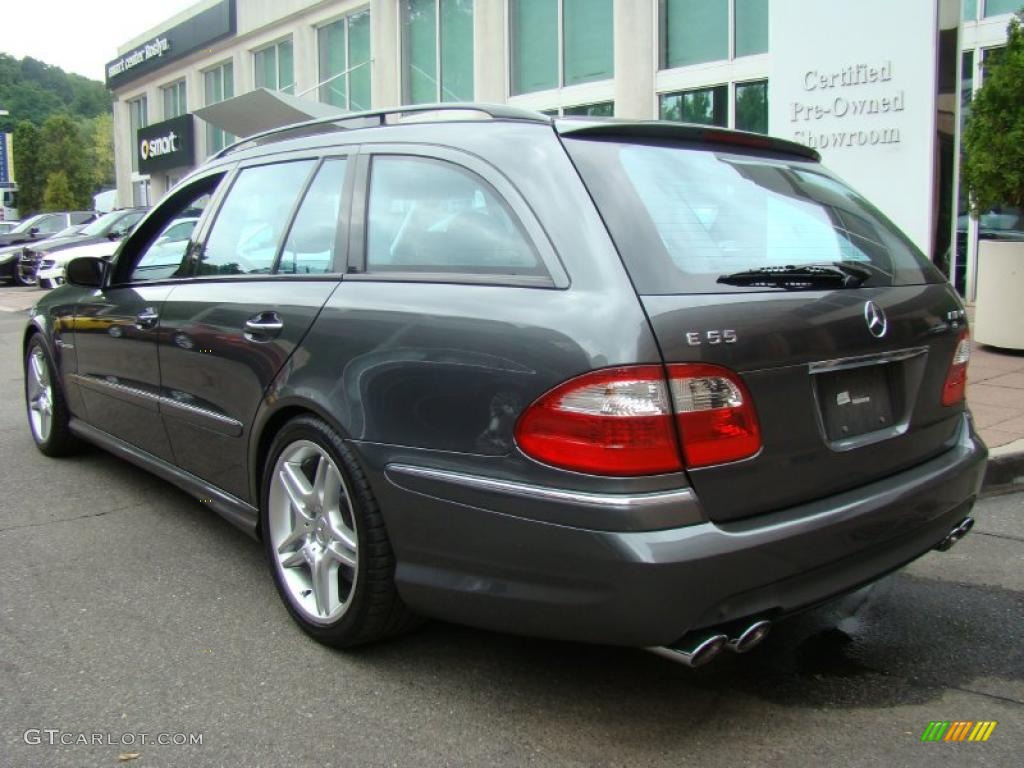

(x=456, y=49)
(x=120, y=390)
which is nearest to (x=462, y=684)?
(x=120, y=390)

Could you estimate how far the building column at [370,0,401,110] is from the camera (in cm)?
1878

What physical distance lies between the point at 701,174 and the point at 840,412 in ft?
2.75

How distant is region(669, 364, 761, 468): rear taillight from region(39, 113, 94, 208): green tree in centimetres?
5789

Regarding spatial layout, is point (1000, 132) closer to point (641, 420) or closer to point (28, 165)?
point (641, 420)

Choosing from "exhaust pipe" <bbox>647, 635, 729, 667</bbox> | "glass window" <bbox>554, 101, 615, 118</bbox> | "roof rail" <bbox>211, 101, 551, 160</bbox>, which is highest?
"glass window" <bbox>554, 101, 615, 118</bbox>

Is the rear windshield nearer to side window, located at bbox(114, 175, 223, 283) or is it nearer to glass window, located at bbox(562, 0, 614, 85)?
side window, located at bbox(114, 175, 223, 283)

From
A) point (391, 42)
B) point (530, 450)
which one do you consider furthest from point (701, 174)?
point (391, 42)

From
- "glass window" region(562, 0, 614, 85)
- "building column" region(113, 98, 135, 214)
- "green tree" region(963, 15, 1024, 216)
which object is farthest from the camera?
"building column" region(113, 98, 135, 214)

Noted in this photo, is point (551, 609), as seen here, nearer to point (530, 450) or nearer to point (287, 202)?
point (530, 450)

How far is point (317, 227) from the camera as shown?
3.26 m

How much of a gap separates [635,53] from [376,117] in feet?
A: 37.6

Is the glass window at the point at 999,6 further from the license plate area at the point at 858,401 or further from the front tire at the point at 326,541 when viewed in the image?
the front tire at the point at 326,541

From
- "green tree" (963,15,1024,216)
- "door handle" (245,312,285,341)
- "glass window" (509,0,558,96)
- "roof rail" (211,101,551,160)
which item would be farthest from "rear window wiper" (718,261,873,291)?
"glass window" (509,0,558,96)

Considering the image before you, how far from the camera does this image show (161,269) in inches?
172
